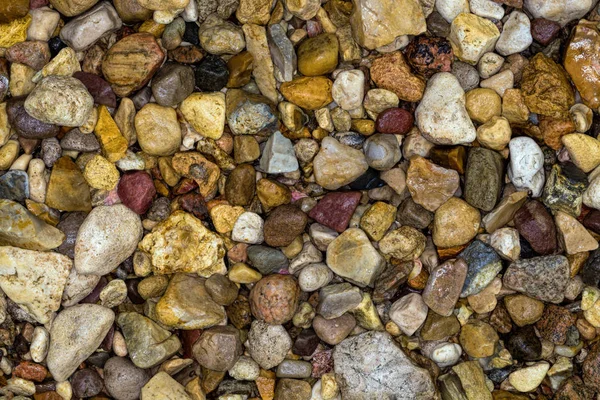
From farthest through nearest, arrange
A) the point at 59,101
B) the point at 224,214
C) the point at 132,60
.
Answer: the point at 224,214 → the point at 132,60 → the point at 59,101

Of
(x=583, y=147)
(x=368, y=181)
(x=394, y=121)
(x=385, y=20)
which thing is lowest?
(x=368, y=181)

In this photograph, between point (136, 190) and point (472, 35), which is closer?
point (472, 35)

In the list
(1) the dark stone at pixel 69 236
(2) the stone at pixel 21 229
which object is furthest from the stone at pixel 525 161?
(2) the stone at pixel 21 229

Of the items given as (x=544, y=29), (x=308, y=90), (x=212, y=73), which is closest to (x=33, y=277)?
(x=212, y=73)

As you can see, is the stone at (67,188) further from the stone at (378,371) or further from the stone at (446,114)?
the stone at (446,114)

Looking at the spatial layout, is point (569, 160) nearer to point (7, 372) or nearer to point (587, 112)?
point (587, 112)

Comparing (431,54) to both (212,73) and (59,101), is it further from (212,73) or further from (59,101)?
(59,101)

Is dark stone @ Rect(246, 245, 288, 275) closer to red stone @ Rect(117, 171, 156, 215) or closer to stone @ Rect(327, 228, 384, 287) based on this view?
stone @ Rect(327, 228, 384, 287)
